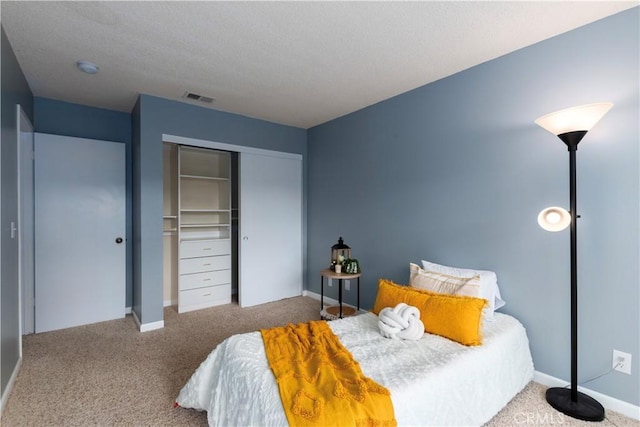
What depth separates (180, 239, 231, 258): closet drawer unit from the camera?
12.9ft

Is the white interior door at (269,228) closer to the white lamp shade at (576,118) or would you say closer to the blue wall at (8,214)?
the blue wall at (8,214)

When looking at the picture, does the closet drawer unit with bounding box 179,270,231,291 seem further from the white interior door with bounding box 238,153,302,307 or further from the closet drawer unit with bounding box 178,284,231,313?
the white interior door with bounding box 238,153,302,307

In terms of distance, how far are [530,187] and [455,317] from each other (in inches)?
45.5

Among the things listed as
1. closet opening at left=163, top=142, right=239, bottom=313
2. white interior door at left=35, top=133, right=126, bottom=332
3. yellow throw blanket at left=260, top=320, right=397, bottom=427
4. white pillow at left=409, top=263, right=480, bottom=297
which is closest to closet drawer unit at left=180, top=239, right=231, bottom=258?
closet opening at left=163, top=142, right=239, bottom=313

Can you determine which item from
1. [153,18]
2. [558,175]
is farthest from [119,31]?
[558,175]

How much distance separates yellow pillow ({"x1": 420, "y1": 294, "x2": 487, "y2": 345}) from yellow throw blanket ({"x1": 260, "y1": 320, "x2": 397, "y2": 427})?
679 mm

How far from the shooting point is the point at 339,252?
361 centimetres

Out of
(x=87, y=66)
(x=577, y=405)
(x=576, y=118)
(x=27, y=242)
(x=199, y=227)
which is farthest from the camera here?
(x=199, y=227)

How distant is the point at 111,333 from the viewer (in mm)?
3219

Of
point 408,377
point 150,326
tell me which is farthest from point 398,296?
point 150,326

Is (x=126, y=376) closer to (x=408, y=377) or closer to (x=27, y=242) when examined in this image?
(x=27, y=242)

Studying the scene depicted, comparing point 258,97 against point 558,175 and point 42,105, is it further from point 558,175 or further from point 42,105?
point 558,175

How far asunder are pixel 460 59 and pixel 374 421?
2.63 meters

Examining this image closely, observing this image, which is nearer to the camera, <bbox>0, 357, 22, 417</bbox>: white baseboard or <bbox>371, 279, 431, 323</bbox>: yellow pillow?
<bbox>0, 357, 22, 417</bbox>: white baseboard
